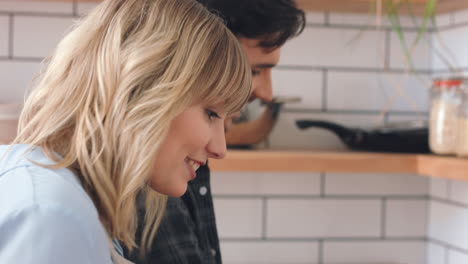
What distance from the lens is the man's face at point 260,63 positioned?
3.50 ft

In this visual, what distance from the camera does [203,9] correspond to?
77cm

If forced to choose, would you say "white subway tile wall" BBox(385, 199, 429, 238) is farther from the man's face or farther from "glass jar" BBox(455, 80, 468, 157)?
the man's face

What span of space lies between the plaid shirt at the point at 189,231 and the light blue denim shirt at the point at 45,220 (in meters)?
0.41

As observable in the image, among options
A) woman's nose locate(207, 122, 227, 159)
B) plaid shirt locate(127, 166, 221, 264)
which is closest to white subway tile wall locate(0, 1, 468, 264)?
plaid shirt locate(127, 166, 221, 264)

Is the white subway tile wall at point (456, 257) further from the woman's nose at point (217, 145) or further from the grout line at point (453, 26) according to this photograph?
the woman's nose at point (217, 145)

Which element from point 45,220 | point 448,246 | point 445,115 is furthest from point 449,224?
point 45,220

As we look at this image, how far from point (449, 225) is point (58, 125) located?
1.42 meters

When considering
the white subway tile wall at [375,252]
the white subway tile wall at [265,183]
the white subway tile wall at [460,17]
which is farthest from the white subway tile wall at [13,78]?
the white subway tile wall at [460,17]

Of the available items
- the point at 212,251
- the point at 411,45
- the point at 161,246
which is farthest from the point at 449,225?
the point at 161,246

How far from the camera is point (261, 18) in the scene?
1046mm

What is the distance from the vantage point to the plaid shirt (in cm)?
105

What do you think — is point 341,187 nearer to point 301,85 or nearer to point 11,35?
point 301,85

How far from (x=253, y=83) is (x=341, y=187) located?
861 millimetres

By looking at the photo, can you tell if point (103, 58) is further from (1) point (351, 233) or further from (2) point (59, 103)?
(1) point (351, 233)
